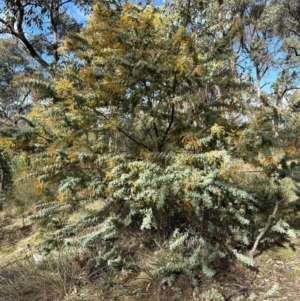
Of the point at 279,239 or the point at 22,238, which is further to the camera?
the point at 22,238

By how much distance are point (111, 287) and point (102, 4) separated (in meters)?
2.96

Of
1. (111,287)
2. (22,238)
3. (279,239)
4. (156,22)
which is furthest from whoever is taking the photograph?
(22,238)

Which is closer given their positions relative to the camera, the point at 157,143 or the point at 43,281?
the point at 43,281

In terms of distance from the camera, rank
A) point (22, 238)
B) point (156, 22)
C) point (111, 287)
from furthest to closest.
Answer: point (22, 238) → point (156, 22) → point (111, 287)

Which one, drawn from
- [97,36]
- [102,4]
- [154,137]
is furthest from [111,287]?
[102,4]

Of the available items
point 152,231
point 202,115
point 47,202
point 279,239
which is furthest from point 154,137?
point 279,239

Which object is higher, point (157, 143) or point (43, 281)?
point (157, 143)

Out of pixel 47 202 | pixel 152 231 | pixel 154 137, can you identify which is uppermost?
pixel 154 137

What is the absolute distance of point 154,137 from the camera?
3.98 metres

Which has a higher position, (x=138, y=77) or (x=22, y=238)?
(x=138, y=77)

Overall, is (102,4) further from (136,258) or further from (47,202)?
(136,258)

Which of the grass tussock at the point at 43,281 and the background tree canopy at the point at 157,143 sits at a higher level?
the background tree canopy at the point at 157,143

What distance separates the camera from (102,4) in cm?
378

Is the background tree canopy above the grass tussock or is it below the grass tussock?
above
